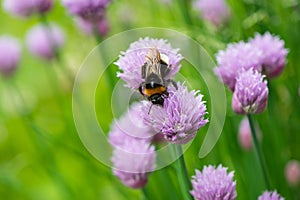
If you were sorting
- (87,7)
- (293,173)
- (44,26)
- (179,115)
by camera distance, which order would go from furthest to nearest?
(44,26)
(293,173)
(87,7)
(179,115)

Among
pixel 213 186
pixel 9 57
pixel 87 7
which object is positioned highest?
pixel 9 57

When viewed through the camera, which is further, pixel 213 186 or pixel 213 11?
pixel 213 11

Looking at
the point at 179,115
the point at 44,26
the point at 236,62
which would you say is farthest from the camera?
the point at 44,26

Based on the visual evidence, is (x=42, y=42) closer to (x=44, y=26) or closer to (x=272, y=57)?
(x=44, y=26)

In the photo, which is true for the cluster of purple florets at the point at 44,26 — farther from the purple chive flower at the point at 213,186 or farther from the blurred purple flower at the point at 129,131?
the purple chive flower at the point at 213,186

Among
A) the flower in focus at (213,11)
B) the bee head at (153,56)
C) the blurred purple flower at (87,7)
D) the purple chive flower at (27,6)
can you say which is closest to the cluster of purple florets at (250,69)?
the bee head at (153,56)

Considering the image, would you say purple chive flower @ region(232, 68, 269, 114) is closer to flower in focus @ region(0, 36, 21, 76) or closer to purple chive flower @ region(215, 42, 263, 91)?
purple chive flower @ region(215, 42, 263, 91)

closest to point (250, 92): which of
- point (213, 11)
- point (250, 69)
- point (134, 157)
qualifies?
point (250, 69)
